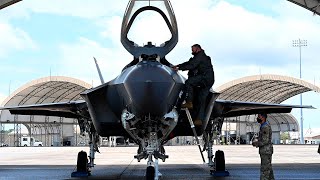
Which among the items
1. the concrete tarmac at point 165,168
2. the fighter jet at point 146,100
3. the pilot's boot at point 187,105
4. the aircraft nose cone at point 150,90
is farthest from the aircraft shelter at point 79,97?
the aircraft nose cone at point 150,90

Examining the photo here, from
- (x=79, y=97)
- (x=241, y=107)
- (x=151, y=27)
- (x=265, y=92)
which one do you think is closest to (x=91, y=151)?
(x=241, y=107)

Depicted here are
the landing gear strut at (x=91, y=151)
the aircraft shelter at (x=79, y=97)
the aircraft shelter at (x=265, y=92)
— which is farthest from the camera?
the aircraft shelter at (x=79, y=97)

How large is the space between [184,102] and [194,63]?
973 millimetres

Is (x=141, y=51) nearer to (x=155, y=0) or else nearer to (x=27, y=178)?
(x=155, y=0)

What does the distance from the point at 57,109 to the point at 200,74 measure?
4.84 meters

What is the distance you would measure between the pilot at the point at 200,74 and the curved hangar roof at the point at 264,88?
130ft

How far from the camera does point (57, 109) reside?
38.9ft

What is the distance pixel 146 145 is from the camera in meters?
7.77

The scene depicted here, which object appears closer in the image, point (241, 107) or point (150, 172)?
point (150, 172)

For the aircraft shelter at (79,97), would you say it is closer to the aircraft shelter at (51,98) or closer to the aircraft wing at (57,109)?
the aircraft shelter at (51,98)

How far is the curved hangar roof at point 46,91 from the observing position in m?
49.2

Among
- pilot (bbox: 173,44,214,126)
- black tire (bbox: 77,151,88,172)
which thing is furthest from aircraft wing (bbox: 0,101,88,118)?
pilot (bbox: 173,44,214,126)

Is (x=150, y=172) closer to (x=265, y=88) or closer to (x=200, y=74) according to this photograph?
(x=200, y=74)

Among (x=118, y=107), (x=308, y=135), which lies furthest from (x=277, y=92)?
(x=308, y=135)
